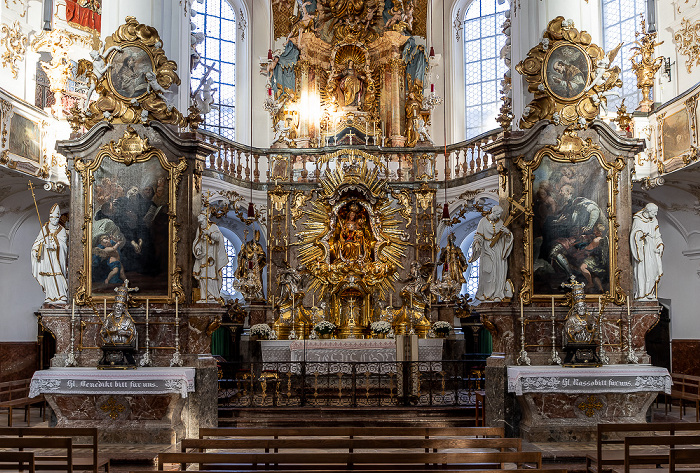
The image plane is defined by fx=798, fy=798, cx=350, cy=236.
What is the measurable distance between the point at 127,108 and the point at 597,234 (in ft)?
24.5

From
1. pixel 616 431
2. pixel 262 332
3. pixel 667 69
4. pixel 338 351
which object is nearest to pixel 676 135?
pixel 667 69

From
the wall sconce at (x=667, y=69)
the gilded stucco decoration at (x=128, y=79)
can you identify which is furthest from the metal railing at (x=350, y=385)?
the wall sconce at (x=667, y=69)

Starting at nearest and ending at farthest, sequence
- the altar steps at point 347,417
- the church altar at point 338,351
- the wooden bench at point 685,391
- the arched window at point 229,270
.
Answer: the wooden bench at point 685,391
the altar steps at point 347,417
the church altar at point 338,351
the arched window at point 229,270

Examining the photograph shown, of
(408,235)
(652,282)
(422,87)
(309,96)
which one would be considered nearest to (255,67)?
(309,96)

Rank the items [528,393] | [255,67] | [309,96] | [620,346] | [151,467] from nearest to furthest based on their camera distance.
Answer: [151,467], [528,393], [620,346], [309,96], [255,67]

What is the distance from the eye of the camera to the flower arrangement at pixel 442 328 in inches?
697

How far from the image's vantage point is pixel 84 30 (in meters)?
17.4

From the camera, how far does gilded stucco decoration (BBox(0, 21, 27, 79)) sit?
14.9 meters

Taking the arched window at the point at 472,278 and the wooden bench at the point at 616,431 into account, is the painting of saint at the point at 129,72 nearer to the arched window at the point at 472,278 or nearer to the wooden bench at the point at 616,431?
the wooden bench at the point at 616,431

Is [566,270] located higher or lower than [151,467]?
higher

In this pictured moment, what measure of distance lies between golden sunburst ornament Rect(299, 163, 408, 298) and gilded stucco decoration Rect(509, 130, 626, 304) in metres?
6.79

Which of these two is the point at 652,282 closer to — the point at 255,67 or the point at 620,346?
the point at 620,346

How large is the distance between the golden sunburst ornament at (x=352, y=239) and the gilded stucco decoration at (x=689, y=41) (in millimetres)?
7095

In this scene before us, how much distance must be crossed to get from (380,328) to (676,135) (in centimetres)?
717
